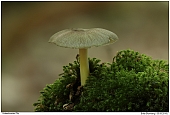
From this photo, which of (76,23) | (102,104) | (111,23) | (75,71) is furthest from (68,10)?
(102,104)

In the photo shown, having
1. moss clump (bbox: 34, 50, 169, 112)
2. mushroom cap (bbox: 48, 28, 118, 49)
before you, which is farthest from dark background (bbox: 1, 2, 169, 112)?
mushroom cap (bbox: 48, 28, 118, 49)

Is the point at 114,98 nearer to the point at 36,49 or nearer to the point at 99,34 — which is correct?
the point at 99,34

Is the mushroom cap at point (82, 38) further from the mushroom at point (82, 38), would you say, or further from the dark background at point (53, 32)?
the dark background at point (53, 32)

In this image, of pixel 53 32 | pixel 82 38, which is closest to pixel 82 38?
pixel 82 38

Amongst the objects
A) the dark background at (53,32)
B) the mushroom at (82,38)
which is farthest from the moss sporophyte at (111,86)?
the dark background at (53,32)

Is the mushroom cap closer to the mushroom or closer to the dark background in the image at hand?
the mushroom
